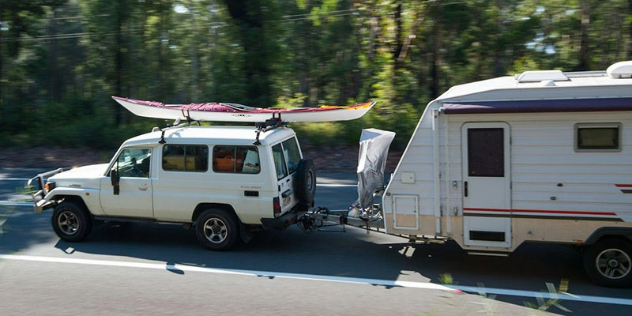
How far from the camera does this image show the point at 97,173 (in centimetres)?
1026

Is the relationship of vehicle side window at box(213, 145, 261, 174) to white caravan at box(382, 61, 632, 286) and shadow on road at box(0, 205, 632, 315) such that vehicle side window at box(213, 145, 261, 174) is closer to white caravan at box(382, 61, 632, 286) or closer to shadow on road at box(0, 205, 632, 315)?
shadow on road at box(0, 205, 632, 315)

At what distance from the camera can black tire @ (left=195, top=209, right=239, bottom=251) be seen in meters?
9.45

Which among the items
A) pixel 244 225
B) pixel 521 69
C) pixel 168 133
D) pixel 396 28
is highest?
pixel 396 28

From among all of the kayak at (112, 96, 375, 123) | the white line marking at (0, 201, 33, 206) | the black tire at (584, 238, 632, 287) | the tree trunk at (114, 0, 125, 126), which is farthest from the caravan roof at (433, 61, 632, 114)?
the tree trunk at (114, 0, 125, 126)

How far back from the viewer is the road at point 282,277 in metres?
7.43

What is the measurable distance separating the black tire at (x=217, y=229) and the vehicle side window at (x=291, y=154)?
1.27 meters

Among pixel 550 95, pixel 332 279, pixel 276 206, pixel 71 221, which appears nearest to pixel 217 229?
pixel 276 206

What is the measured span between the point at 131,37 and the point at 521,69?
14983mm

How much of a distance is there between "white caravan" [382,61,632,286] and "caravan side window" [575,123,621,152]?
0.01m

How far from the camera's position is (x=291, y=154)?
33.2 feet

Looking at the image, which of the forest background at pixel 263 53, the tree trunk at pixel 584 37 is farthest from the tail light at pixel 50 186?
the tree trunk at pixel 584 37

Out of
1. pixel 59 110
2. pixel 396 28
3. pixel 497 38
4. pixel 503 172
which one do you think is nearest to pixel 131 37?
pixel 59 110

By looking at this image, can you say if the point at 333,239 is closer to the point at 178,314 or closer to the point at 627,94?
the point at 178,314

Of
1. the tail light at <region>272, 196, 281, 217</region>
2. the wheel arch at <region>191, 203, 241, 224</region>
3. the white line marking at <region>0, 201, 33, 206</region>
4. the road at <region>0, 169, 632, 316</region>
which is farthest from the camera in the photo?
the white line marking at <region>0, 201, 33, 206</region>
